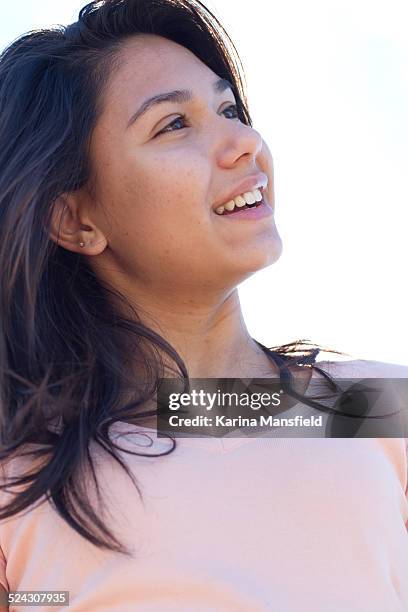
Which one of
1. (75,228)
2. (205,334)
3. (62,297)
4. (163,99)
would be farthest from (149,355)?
(163,99)

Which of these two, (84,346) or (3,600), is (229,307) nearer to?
(84,346)

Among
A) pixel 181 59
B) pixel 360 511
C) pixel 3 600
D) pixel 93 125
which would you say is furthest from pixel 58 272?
pixel 360 511

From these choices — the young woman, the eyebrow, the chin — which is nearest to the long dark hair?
the young woman

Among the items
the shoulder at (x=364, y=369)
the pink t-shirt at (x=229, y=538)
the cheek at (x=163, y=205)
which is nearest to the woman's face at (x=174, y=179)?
the cheek at (x=163, y=205)

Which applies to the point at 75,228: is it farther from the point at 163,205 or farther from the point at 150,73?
the point at 150,73

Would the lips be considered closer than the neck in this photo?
Yes

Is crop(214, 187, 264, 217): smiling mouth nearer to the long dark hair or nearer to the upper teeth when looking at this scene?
the upper teeth

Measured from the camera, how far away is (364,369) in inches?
89.4

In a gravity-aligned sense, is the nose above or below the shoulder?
above

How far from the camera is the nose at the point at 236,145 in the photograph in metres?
2.18

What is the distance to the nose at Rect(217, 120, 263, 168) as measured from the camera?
2176mm

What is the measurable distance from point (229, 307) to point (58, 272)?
1.59 ft

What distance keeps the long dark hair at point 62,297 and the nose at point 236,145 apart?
38cm

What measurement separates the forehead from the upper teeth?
1.10 ft
